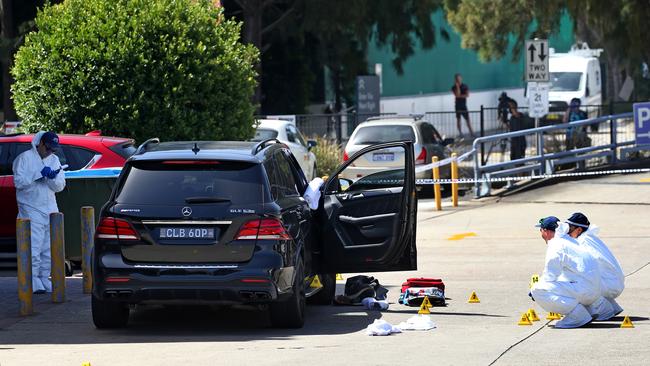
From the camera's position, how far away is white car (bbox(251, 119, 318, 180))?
27344 mm

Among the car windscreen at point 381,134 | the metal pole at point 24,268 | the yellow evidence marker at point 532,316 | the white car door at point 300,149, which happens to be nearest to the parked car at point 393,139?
the car windscreen at point 381,134

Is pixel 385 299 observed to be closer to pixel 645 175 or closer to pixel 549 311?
pixel 549 311

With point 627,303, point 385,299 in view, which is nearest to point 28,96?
point 385,299

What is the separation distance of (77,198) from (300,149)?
1220 cm

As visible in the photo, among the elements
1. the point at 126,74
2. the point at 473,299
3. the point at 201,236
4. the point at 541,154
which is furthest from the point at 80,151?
the point at 541,154

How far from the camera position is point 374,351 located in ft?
34.5

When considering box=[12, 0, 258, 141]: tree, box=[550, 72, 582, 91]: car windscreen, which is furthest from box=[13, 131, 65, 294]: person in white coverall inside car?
box=[550, 72, 582, 91]: car windscreen

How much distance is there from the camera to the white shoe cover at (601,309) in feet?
38.9

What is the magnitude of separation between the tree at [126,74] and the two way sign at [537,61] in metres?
9.37

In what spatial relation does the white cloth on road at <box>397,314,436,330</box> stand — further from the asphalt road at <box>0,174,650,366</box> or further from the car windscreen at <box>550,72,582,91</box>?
the car windscreen at <box>550,72,582,91</box>

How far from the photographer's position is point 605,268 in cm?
1184

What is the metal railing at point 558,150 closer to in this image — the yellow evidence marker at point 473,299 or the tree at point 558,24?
the tree at point 558,24

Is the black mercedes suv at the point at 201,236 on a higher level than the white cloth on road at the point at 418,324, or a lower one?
higher

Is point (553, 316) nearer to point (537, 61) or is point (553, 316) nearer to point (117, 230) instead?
point (117, 230)
